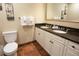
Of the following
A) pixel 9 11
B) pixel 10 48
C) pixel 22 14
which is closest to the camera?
pixel 10 48

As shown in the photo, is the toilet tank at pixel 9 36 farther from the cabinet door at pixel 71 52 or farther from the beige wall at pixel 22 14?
the cabinet door at pixel 71 52

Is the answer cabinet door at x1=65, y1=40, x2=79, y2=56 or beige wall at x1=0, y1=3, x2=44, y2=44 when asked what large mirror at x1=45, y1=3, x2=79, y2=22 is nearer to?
beige wall at x1=0, y1=3, x2=44, y2=44

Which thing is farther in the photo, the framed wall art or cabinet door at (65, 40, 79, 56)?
the framed wall art

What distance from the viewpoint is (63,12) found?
2.27 m

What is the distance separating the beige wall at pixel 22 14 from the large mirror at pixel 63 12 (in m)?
0.38

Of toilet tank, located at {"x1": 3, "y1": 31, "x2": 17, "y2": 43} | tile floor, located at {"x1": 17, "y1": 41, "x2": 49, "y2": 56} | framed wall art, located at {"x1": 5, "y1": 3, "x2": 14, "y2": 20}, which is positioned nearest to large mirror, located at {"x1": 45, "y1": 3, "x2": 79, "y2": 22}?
tile floor, located at {"x1": 17, "y1": 41, "x2": 49, "y2": 56}

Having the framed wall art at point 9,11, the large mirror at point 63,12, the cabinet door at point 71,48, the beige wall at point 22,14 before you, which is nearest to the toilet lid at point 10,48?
the beige wall at point 22,14

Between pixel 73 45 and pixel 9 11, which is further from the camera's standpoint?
pixel 9 11

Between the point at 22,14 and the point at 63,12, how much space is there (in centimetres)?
144

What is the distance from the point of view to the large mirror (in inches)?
72.6

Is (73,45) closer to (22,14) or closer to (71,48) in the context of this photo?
(71,48)

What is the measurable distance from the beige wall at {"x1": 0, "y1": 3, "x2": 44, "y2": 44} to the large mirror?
1.25ft

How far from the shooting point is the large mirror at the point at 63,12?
184cm

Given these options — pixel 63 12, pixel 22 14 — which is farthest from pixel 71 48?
pixel 22 14
